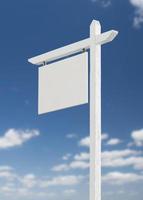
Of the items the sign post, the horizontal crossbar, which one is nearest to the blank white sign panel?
the sign post

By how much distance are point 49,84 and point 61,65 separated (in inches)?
9.4

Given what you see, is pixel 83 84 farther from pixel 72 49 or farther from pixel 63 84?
pixel 72 49

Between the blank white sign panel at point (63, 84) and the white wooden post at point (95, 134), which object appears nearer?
the white wooden post at point (95, 134)

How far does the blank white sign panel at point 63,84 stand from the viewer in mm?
4781

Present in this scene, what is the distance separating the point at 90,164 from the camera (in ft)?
15.3

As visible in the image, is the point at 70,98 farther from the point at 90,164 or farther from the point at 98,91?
the point at 90,164

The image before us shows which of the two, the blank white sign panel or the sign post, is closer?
the sign post

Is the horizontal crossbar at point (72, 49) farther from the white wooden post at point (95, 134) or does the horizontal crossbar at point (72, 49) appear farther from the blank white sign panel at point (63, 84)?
the white wooden post at point (95, 134)

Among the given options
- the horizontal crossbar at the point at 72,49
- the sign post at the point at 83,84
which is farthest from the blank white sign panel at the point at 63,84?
the horizontal crossbar at the point at 72,49

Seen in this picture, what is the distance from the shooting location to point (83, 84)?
4.77m

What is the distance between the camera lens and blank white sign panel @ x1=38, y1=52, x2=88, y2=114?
4.78 m

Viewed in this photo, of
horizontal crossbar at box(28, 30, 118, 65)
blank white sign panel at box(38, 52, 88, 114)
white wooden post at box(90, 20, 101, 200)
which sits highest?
horizontal crossbar at box(28, 30, 118, 65)

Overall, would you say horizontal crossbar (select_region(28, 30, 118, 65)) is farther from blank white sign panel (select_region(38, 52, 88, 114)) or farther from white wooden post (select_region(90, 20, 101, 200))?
white wooden post (select_region(90, 20, 101, 200))

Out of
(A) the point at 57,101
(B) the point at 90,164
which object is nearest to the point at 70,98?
(A) the point at 57,101
